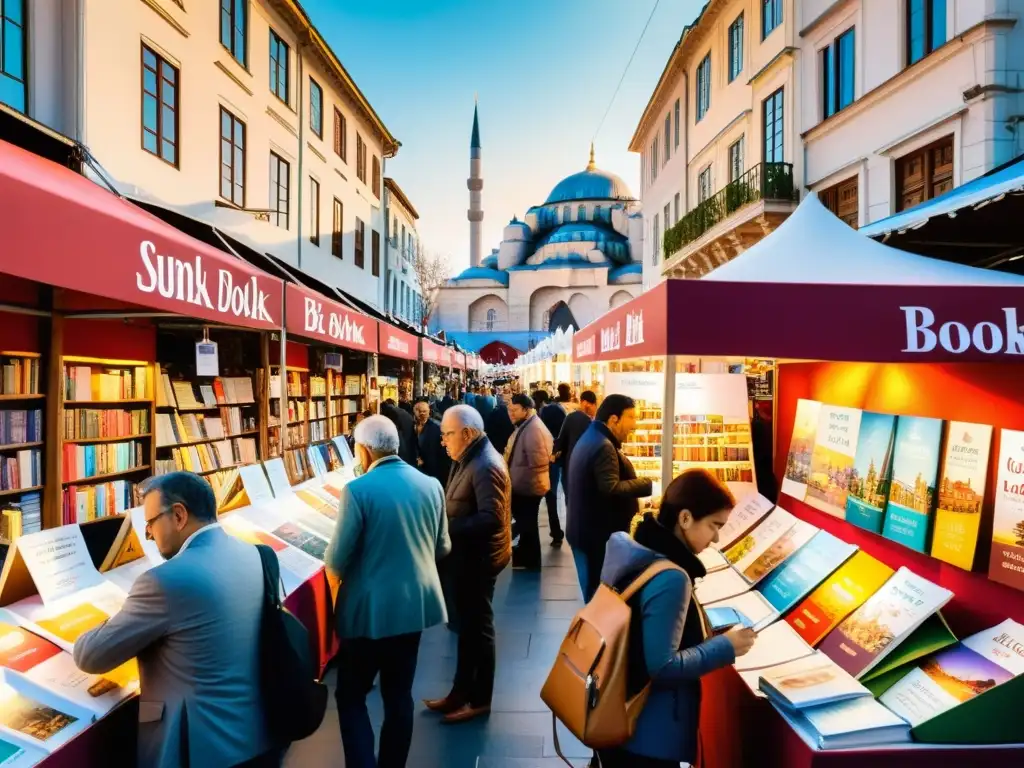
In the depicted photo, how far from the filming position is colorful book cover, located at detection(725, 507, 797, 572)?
149 inches

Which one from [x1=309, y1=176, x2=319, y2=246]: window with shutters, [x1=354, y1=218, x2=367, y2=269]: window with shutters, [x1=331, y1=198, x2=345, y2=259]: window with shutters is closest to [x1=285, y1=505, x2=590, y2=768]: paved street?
[x1=309, y1=176, x2=319, y2=246]: window with shutters

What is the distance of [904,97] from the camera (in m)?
10.4

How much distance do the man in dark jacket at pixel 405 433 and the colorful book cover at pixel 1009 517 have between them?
20.7ft

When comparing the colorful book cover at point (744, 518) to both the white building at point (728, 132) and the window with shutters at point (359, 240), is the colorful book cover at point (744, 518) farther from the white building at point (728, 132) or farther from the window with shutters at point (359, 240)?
the window with shutters at point (359, 240)

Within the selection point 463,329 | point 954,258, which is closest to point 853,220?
point 954,258

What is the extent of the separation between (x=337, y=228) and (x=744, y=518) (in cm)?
1659

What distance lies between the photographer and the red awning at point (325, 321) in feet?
16.8

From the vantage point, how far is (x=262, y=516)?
4.07 meters

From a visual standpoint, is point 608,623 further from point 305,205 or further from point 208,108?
point 305,205

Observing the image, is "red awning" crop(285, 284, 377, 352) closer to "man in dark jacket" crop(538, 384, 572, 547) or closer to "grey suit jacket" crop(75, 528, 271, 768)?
"man in dark jacket" crop(538, 384, 572, 547)

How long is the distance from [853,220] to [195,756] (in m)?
13.3

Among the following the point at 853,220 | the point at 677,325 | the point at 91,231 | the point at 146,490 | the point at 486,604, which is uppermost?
the point at 853,220

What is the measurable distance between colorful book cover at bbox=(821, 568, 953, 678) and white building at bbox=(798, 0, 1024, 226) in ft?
28.4

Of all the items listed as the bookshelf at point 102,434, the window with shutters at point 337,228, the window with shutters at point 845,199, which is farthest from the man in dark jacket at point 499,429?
the window with shutters at point 337,228
